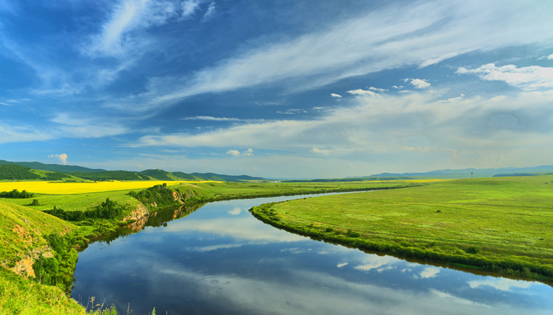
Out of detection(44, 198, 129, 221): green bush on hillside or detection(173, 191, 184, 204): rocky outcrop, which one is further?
detection(173, 191, 184, 204): rocky outcrop

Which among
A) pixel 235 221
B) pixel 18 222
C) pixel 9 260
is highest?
pixel 18 222

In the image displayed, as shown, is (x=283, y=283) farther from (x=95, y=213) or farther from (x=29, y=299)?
(x=95, y=213)

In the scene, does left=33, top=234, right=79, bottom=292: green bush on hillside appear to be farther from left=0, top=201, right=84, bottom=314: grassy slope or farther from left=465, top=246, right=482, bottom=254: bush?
left=465, top=246, right=482, bottom=254: bush

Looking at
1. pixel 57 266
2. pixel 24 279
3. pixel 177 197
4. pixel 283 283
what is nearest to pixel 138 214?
pixel 177 197

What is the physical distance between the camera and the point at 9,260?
2225cm

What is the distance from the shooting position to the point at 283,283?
2883 cm

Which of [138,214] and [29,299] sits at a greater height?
[29,299]

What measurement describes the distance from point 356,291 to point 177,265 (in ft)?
83.8

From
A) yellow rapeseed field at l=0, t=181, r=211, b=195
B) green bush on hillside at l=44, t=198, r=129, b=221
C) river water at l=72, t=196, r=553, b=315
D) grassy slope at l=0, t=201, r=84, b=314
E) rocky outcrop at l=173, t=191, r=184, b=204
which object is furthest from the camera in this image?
rocky outcrop at l=173, t=191, r=184, b=204

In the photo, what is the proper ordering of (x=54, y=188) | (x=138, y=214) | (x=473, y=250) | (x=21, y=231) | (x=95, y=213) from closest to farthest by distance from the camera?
(x=21, y=231) < (x=473, y=250) < (x=95, y=213) < (x=138, y=214) < (x=54, y=188)

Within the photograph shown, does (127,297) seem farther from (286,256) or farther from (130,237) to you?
(130,237)

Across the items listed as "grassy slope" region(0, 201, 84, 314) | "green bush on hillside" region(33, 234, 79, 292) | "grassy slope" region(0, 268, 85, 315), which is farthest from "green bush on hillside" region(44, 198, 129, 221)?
"grassy slope" region(0, 268, 85, 315)

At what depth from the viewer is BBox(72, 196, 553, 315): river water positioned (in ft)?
77.3

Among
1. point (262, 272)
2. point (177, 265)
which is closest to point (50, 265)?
point (177, 265)
